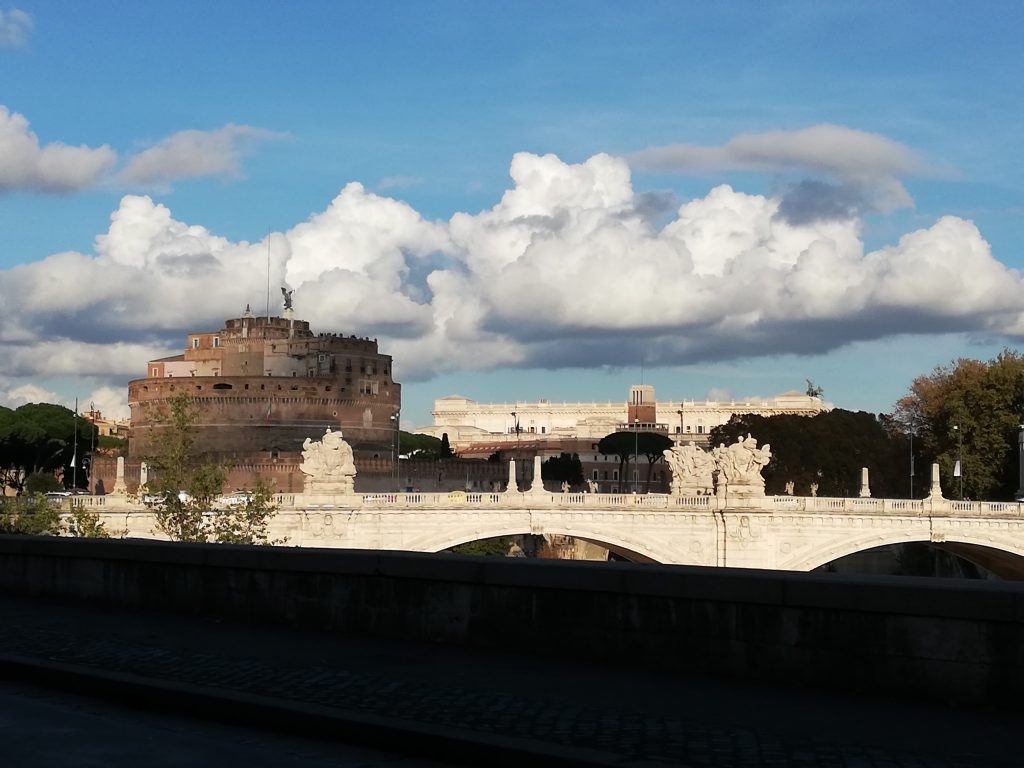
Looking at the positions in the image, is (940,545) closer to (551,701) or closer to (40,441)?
(551,701)

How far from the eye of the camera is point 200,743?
10.1 meters

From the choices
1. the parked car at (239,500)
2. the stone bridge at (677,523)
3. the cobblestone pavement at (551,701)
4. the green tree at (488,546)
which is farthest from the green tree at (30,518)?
the green tree at (488,546)

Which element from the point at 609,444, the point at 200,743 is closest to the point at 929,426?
the point at 609,444

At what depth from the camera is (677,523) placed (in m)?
71.1

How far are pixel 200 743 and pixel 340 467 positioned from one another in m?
59.1

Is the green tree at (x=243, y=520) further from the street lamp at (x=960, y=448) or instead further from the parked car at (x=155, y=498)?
the street lamp at (x=960, y=448)

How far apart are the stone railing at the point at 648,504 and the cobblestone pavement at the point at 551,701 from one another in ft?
172

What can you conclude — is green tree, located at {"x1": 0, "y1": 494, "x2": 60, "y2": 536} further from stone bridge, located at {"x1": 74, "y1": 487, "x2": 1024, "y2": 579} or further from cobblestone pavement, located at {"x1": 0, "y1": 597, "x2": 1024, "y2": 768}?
stone bridge, located at {"x1": 74, "y1": 487, "x2": 1024, "y2": 579}

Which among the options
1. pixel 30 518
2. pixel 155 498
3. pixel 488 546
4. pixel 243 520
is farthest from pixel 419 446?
pixel 30 518

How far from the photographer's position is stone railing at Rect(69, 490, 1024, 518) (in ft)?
222

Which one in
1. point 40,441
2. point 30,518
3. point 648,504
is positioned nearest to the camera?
point 30,518

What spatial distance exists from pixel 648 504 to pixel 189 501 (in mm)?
33111

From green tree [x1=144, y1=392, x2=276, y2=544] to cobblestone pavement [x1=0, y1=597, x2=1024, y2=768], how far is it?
2495 centimetres

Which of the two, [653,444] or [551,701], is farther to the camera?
[653,444]
